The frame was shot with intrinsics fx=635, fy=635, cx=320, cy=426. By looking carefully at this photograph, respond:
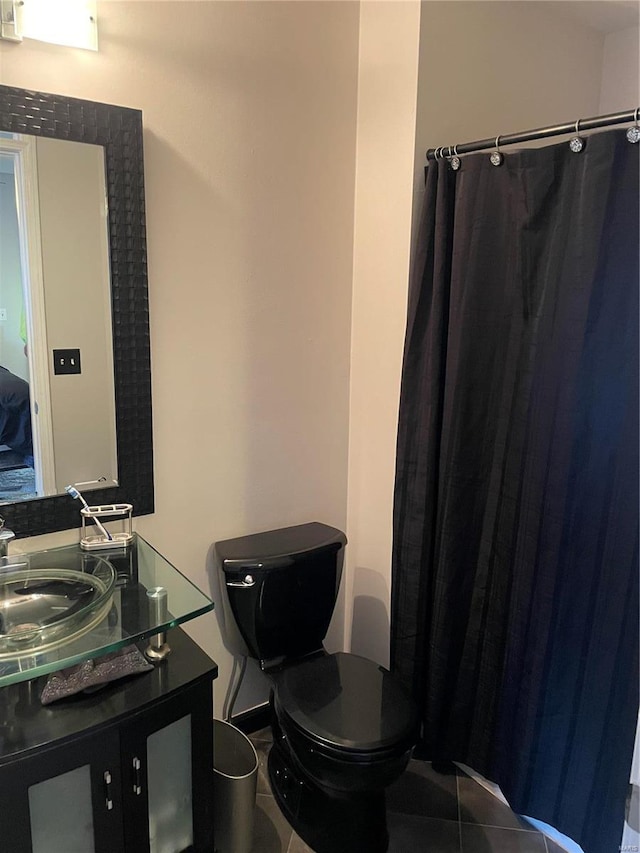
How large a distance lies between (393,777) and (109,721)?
0.76 metres

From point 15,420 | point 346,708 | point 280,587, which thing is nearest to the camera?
point 15,420

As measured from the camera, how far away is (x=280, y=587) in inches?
73.6

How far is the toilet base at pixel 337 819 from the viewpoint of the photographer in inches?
68.3

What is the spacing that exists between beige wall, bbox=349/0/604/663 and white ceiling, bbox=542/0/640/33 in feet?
0.09

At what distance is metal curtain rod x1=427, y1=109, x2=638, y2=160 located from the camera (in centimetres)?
144

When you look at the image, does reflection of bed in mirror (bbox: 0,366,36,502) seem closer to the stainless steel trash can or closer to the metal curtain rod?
the stainless steel trash can

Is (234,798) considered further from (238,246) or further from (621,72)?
(621,72)

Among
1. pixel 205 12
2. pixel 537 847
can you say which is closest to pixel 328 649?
pixel 537 847

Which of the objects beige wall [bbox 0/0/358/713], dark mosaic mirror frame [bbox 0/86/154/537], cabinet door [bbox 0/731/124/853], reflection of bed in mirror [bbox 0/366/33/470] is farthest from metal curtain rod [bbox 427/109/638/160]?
cabinet door [bbox 0/731/124/853]

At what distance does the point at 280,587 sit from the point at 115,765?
0.66 metres

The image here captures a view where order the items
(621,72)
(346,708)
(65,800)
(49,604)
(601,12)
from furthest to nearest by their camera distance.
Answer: (621,72), (601,12), (346,708), (49,604), (65,800)

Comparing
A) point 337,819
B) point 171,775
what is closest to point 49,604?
point 171,775

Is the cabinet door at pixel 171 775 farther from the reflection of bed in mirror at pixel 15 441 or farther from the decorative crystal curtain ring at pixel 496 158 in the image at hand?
the decorative crystal curtain ring at pixel 496 158

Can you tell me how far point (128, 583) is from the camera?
1563 mm
